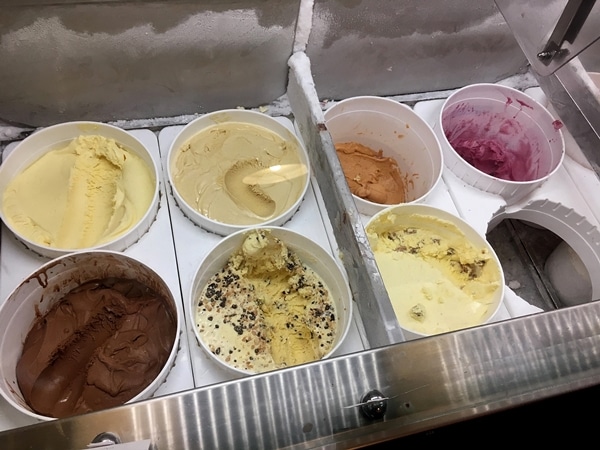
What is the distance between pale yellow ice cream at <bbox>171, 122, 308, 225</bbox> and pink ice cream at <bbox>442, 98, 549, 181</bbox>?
0.65 m

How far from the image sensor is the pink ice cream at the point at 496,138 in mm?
1964

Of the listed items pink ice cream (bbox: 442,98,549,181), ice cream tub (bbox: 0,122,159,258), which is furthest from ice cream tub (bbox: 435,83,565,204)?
ice cream tub (bbox: 0,122,159,258)

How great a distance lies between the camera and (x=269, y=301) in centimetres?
156

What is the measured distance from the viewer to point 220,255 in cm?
154

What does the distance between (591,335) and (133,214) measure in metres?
1.16

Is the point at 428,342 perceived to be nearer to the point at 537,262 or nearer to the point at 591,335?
the point at 591,335

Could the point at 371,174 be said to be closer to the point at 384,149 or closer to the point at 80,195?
the point at 384,149

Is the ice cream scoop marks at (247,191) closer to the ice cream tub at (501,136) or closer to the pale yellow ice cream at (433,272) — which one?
the pale yellow ice cream at (433,272)

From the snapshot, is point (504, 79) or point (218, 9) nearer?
point (218, 9)

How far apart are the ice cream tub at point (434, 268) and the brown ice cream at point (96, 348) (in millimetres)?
659

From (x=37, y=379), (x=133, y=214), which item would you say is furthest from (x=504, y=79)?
(x=37, y=379)

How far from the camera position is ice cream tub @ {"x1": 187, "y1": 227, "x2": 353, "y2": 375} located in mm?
1445

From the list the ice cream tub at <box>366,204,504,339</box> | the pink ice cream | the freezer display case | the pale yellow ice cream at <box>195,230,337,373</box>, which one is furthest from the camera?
the pink ice cream

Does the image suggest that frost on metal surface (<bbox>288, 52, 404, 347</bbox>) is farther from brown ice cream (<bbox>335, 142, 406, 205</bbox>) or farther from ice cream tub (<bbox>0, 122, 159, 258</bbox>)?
ice cream tub (<bbox>0, 122, 159, 258</bbox>)
